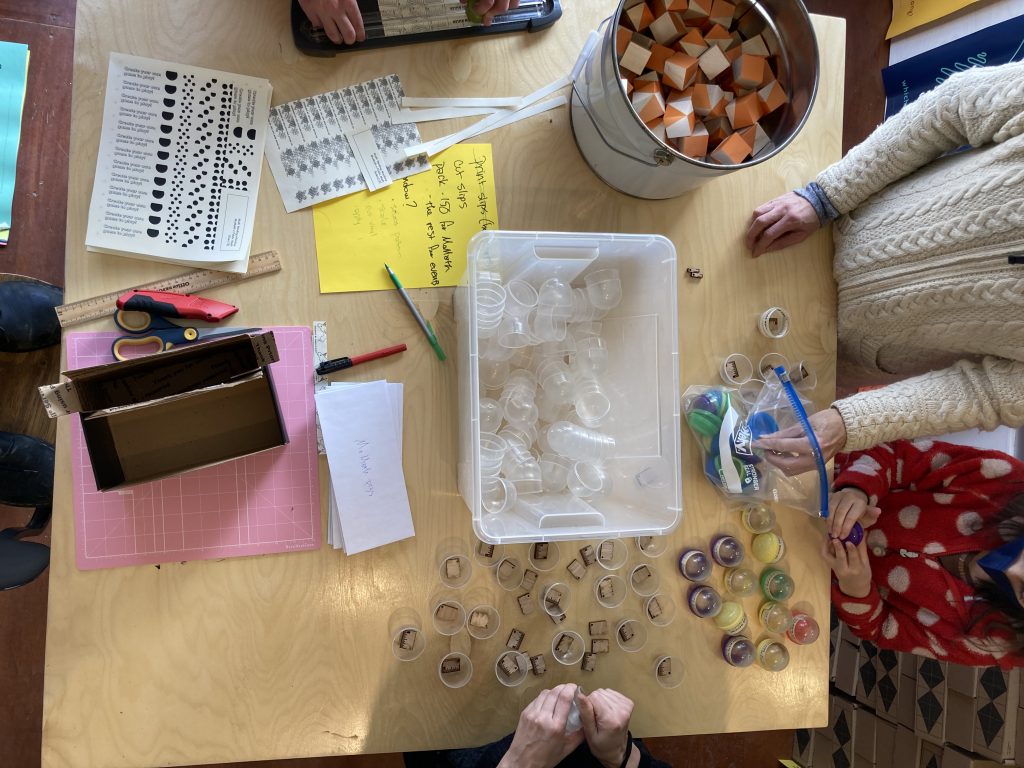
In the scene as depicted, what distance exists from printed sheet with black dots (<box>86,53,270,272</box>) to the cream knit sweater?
0.95 meters

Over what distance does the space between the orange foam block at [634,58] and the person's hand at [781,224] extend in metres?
0.33

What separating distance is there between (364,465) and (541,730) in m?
0.50

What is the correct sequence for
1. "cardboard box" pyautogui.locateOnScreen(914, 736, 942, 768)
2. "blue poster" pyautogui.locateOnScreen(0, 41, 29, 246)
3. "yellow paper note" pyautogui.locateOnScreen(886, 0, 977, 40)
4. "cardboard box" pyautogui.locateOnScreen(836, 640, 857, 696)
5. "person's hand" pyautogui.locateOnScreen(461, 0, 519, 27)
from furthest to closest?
"cardboard box" pyautogui.locateOnScreen(836, 640, 857, 696) < "yellow paper note" pyautogui.locateOnScreen(886, 0, 977, 40) < "cardboard box" pyautogui.locateOnScreen(914, 736, 942, 768) < "blue poster" pyautogui.locateOnScreen(0, 41, 29, 246) < "person's hand" pyautogui.locateOnScreen(461, 0, 519, 27)

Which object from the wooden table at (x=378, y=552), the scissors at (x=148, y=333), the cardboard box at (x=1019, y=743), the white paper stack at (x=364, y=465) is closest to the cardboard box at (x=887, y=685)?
the cardboard box at (x=1019, y=743)

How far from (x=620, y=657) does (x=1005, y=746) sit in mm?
1032

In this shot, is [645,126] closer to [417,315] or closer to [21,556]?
[417,315]

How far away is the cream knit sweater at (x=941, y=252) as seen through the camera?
0.87 m

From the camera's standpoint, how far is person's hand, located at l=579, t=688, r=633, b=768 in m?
0.98

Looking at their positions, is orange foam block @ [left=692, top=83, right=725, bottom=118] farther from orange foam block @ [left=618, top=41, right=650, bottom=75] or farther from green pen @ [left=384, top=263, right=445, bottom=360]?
green pen @ [left=384, top=263, right=445, bottom=360]

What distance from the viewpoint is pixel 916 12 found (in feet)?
5.46

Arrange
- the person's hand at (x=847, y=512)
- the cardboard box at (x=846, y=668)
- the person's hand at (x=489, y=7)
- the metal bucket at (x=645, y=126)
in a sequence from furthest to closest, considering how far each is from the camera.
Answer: the cardboard box at (x=846, y=668) < the person's hand at (x=847, y=512) < the person's hand at (x=489, y=7) < the metal bucket at (x=645, y=126)

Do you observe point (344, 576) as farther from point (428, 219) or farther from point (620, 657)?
point (428, 219)

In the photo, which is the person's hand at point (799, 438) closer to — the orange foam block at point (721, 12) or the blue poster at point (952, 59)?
the orange foam block at point (721, 12)

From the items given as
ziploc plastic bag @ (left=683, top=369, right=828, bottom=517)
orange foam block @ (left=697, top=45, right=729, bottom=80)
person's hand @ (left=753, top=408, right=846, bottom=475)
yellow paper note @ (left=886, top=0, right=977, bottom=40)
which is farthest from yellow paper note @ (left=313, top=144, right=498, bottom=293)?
yellow paper note @ (left=886, top=0, right=977, bottom=40)
